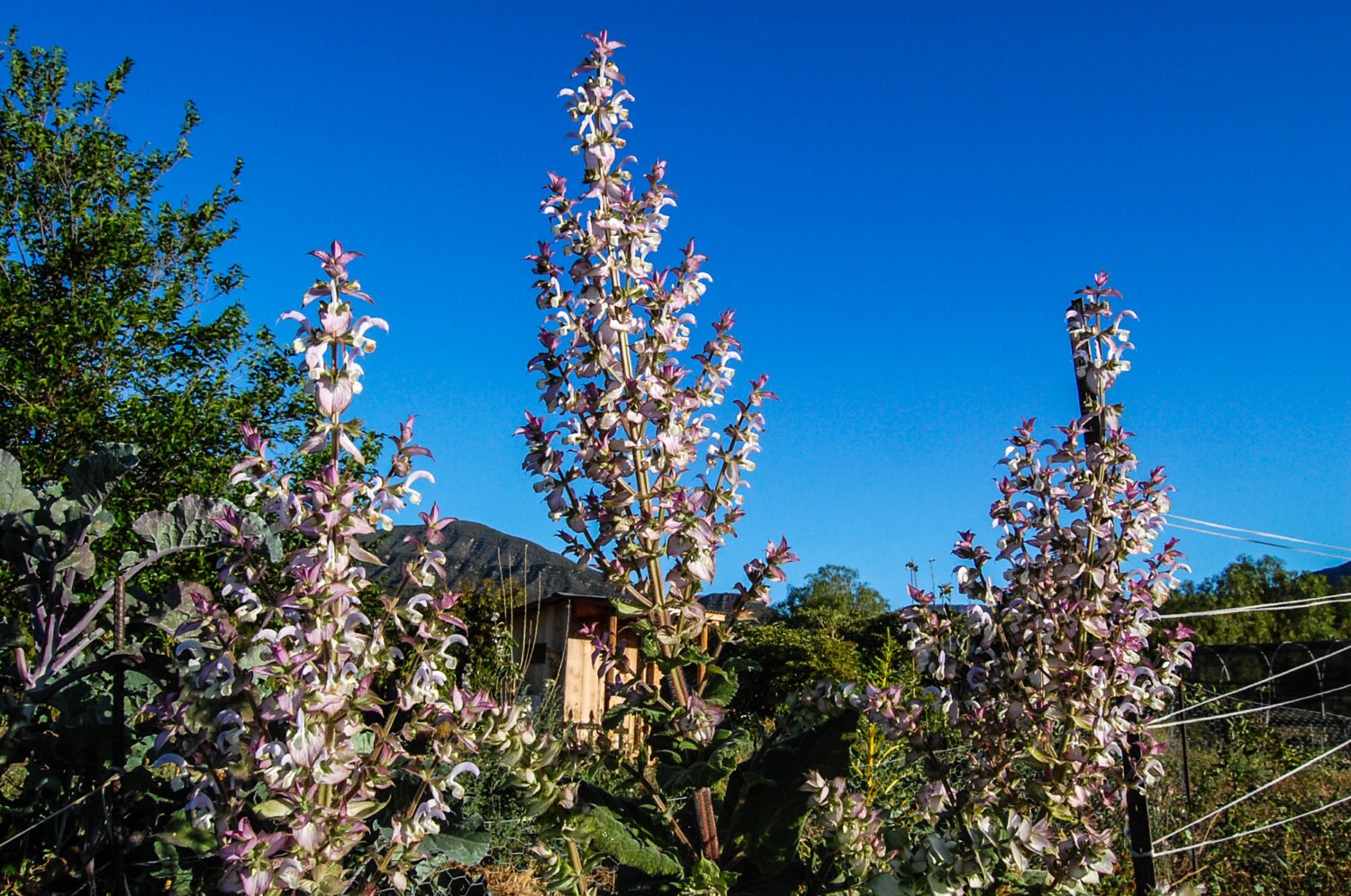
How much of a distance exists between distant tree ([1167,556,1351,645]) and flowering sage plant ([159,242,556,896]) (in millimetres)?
13797

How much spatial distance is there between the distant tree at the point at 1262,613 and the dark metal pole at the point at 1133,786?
1170 centimetres

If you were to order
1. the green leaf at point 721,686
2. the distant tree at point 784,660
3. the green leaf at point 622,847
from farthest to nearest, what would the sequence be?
the distant tree at point 784,660
the green leaf at point 721,686
the green leaf at point 622,847

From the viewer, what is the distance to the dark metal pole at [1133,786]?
8.73 ft

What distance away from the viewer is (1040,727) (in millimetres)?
2305

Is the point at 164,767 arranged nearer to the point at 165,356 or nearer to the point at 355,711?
the point at 355,711

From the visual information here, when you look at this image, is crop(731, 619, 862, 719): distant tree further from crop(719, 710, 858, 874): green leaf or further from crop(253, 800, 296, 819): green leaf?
crop(253, 800, 296, 819): green leaf

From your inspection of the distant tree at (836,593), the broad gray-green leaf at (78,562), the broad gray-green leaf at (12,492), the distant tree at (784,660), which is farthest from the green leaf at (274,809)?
the distant tree at (836,593)

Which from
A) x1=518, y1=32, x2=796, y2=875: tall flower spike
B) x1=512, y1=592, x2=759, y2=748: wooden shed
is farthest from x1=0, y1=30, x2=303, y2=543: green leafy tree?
x1=518, y1=32, x2=796, y2=875: tall flower spike

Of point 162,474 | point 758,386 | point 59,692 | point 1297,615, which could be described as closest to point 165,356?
point 162,474

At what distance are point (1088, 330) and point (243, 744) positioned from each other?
231 cm

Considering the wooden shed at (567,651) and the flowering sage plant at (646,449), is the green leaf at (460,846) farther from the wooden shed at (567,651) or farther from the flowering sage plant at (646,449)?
the wooden shed at (567,651)

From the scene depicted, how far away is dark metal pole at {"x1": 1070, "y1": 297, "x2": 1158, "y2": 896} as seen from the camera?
2.66 m

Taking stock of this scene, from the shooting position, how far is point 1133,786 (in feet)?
8.63

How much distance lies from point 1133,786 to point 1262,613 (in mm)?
17538
